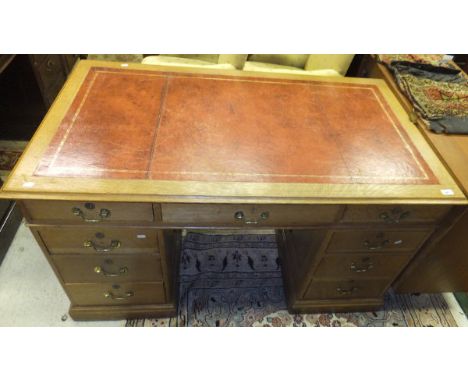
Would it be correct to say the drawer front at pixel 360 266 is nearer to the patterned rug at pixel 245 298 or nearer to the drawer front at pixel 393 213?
the drawer front at pixel 393 213

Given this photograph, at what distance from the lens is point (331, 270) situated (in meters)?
1.78

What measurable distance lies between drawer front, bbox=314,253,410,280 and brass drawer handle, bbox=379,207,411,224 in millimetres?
291

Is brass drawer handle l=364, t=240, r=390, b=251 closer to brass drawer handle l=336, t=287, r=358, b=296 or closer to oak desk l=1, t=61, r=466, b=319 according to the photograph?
oak desk l=1, t=61, r=466, b=319

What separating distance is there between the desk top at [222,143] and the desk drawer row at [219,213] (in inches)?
2.9

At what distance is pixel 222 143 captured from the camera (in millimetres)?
1516

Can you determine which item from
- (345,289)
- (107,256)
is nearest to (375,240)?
(345,289)

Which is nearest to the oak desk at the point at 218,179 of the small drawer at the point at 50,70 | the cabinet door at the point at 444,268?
the cabinet door at the point at 444,268

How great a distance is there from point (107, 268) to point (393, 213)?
1.41m

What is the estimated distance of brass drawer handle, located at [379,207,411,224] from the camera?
1461 millimetres

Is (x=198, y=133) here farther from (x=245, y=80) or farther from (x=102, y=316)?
(x=102, y=316)

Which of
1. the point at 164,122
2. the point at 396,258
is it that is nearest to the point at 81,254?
the point at 164,122

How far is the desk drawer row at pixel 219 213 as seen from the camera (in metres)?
1.32

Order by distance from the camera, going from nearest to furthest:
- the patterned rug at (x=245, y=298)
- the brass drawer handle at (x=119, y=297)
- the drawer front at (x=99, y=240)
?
1. the drawer front at (x=99, y=240)
2. the brass drawer handle at (x=119, y=297)
3. the patterned rug at (x=245, y=298)

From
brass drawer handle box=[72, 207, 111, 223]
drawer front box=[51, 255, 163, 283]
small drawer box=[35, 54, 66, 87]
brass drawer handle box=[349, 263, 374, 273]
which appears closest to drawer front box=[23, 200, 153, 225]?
brass drawer handle box=[72, 207, 111, 223]
